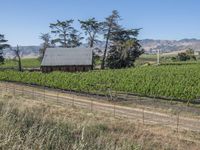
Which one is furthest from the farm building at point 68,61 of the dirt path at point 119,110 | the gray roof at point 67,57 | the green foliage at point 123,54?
the dirt path at point 119,110

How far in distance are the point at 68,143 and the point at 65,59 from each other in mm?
81534

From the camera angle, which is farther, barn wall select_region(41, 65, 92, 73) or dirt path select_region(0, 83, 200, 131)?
barn wall select_region(41, 65, 92, 73)

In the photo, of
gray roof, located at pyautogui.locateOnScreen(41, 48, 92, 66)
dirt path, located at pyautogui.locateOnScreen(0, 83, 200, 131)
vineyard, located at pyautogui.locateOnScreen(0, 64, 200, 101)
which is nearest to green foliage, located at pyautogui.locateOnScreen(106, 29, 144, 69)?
gray roof, located at pyautogui.locateOnScreen(41, 48, 92, 66)

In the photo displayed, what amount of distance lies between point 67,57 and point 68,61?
4.80 ft

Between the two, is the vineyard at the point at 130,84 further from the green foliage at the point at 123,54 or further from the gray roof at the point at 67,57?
the green foliage at the point at 123,54

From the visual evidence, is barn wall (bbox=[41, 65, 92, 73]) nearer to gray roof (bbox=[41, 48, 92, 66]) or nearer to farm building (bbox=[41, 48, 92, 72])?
farm building (bbox=[41, 48, 92, 72])

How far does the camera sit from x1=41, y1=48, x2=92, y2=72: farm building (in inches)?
3438

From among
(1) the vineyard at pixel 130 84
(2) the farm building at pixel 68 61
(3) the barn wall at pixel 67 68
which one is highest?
(2) the farm building at pixel 68 61

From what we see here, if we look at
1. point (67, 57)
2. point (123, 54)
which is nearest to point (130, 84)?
point (67, 57)

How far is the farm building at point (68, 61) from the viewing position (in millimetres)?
87312

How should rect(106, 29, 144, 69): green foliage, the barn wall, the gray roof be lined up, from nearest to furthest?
the barn wall < the gray roof < rect(106, 29, 144, 69): green foliage

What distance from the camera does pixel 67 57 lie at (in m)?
89.3

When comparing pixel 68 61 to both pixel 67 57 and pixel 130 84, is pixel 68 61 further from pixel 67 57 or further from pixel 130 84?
pixel 130 84

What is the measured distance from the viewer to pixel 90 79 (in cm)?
6394
